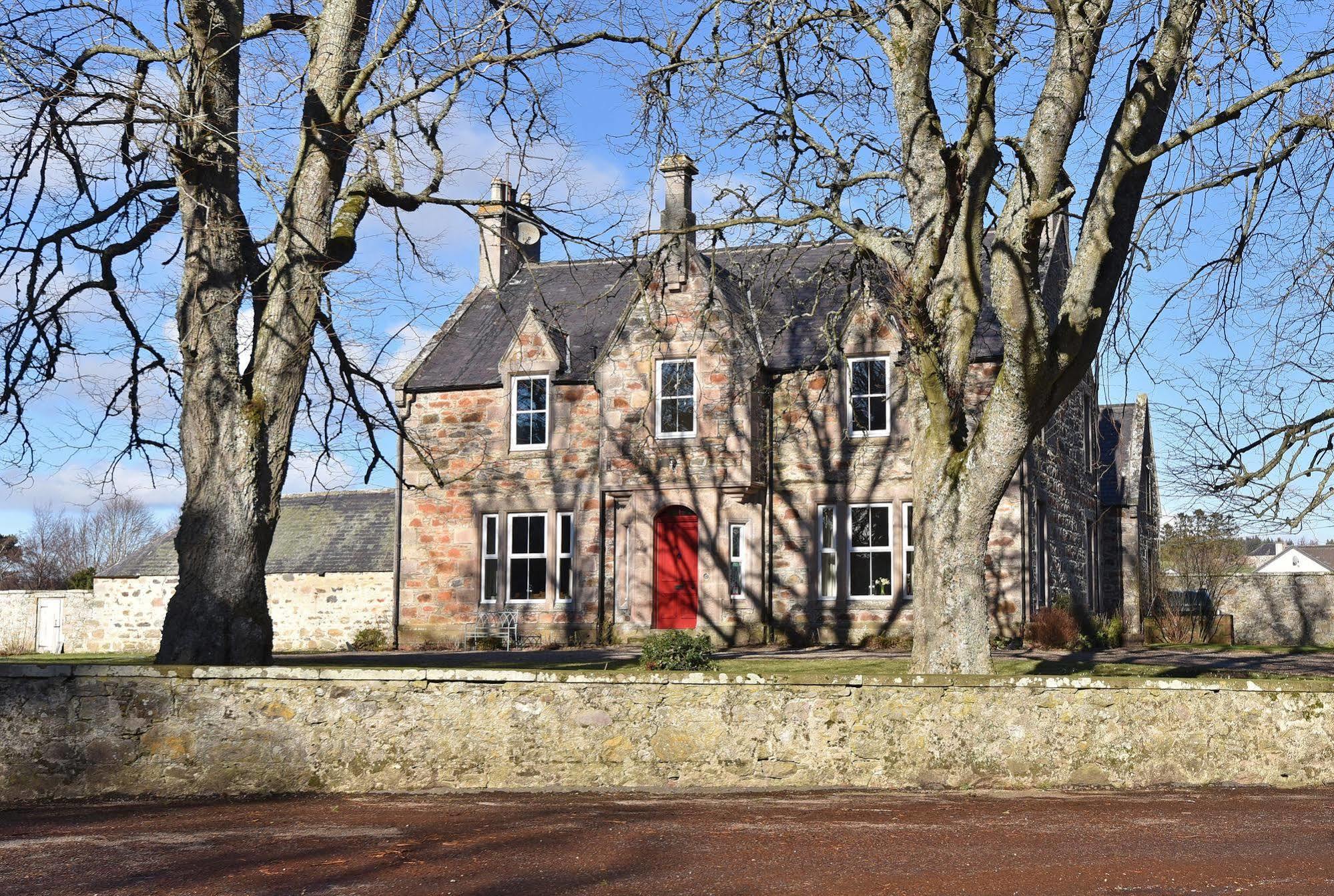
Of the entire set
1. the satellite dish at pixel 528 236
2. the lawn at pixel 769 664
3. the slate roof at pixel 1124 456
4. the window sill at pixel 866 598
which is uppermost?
the satellite dish at pixel 528 236

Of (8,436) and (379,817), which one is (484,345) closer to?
(8,436)

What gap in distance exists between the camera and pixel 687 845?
7609mm

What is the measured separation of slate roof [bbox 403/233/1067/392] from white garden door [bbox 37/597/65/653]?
1397 centimetres

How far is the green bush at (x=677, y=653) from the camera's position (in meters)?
17.4

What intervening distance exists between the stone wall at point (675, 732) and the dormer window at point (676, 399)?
1593cm

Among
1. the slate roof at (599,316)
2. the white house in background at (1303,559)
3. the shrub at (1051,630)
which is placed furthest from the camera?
the white house in background at (1303,559)

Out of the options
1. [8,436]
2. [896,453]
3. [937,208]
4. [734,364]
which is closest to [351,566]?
[734,364]

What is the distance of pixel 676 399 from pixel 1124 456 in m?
13.4

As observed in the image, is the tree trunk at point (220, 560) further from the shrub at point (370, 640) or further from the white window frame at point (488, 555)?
the shrub at point (370, 640)

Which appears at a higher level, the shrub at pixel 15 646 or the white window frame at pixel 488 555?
the white window frame at pixel 488 555

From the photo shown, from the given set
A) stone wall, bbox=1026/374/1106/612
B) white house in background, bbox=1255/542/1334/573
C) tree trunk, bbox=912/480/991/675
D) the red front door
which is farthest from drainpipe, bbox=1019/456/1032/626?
white house in background, bbox=1255/542/1334/573

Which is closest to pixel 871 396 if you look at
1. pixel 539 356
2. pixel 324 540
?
pixel 539 356

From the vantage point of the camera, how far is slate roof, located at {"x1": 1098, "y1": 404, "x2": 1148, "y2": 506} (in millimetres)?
31453

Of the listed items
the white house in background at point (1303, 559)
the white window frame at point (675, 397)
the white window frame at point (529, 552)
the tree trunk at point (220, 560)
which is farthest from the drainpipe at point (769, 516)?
the white house in background at point (1303, 559)
